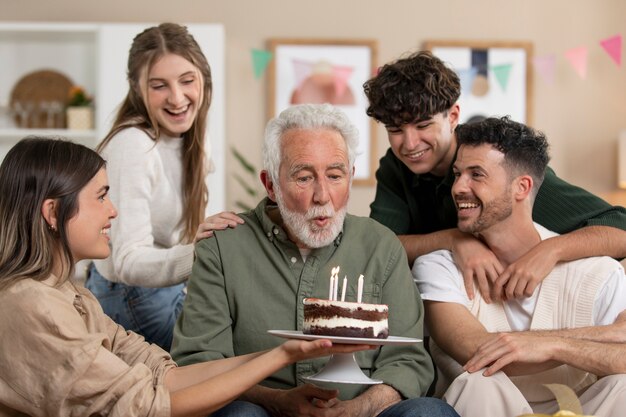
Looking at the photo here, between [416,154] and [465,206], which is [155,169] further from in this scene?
[465,206]

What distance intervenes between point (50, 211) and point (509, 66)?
14.5 ft

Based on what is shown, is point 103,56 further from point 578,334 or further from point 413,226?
point 578,334

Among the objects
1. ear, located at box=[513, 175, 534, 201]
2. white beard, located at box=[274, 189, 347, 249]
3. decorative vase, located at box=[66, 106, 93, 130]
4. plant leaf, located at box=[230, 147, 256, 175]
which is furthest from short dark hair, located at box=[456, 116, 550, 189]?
decorative vase, located at box=[66, 106, 93, 130]

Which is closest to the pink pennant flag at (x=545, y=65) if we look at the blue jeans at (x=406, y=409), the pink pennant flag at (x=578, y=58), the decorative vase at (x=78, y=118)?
the pink pennant flag at (x=578, y=58)

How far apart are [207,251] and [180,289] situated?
2.68 ft

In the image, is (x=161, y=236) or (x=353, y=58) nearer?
(x=161, y=236)

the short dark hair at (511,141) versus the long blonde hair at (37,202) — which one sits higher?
the short dark hair at (511,141)

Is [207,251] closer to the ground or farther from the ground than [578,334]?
farther from the ground

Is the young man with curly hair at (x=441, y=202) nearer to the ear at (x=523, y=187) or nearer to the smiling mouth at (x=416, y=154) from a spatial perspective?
the smiling mouth at (x=416, y=154)

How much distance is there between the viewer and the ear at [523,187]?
2.72 m

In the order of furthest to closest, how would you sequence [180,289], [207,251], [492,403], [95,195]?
[180,289]
[207,251]
[492,403]
[95,195]

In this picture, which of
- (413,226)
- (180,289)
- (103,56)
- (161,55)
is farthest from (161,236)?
(103,56)

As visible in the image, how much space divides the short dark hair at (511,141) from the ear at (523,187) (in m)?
0.02

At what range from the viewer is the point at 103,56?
17.9ft
